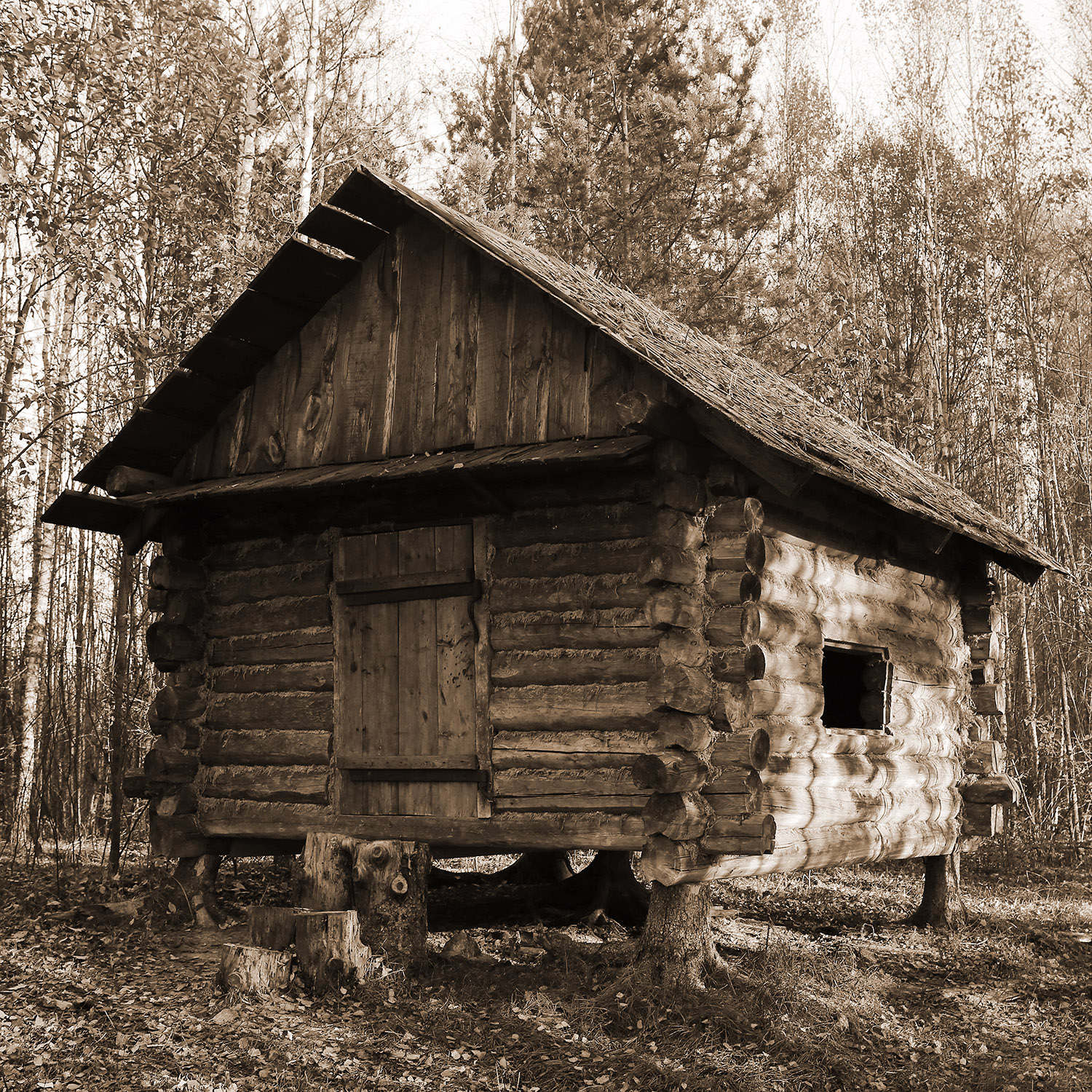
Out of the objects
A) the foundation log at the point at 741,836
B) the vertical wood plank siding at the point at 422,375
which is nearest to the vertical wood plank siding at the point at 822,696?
the foundation log at the point at 741,836

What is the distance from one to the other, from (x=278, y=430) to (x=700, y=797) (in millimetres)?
4865

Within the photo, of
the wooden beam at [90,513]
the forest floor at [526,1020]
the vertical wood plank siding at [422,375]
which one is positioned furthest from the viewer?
the wooden beam at [90,513]

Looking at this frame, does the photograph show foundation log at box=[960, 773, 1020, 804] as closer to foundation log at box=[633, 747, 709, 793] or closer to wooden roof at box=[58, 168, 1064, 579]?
wooden roof at box=[58, 168, 1064, 579]

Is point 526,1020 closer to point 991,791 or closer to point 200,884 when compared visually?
point 200,884

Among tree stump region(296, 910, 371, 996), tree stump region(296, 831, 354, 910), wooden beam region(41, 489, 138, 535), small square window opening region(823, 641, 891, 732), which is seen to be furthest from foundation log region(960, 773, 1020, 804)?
wooden beam region(41, 489, 138, 535)

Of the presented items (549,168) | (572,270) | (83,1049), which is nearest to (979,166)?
(549,168)

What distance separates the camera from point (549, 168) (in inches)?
754

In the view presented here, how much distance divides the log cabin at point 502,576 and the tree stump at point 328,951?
1413mm

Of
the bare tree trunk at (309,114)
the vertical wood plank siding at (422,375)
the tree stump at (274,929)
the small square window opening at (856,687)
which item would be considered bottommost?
the tree stump at (274,929)

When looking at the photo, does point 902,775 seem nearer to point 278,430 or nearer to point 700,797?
point 700,797

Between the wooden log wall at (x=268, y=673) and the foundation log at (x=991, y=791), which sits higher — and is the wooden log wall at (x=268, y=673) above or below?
above

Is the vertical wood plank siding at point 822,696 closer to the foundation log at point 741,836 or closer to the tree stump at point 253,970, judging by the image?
the foundation log at point 741,836

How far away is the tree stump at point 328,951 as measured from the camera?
25.3 feet

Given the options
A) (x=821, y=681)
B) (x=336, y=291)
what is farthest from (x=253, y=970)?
(x=336, y=291)
